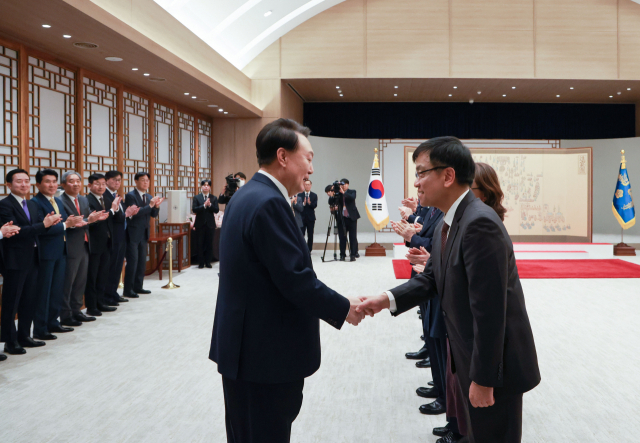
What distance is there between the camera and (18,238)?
4.21m

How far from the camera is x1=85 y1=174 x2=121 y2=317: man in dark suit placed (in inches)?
219

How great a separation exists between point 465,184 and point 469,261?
1.14 ft

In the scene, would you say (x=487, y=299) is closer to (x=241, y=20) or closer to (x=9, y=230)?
(x=9, y=230)

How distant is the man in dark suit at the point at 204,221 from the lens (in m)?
8.98


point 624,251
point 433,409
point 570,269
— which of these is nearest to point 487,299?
point 433,409

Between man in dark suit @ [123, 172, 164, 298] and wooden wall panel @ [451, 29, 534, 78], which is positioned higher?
wooden wall panel @ [451, 29, 534, 78]

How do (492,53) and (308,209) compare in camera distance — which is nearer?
(308,209)

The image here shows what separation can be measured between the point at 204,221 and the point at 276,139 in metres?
7.56

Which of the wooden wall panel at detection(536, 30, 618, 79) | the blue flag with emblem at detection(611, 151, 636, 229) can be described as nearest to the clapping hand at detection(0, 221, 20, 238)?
the wooden wall panel at detection(536, 30, 618, 79)

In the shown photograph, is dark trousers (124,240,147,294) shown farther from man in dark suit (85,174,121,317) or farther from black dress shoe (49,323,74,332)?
black dress shoe (49,323,74,332)

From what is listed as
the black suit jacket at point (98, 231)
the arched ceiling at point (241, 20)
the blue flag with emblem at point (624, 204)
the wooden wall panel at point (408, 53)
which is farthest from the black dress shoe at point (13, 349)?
the blue flag with emblem at point (624, 204)

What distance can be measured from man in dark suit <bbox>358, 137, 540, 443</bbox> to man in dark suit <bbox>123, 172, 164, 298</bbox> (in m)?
5.24

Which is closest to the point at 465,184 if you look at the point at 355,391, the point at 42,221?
→ the point at 355,391

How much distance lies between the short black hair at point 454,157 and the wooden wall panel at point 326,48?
1026cm
